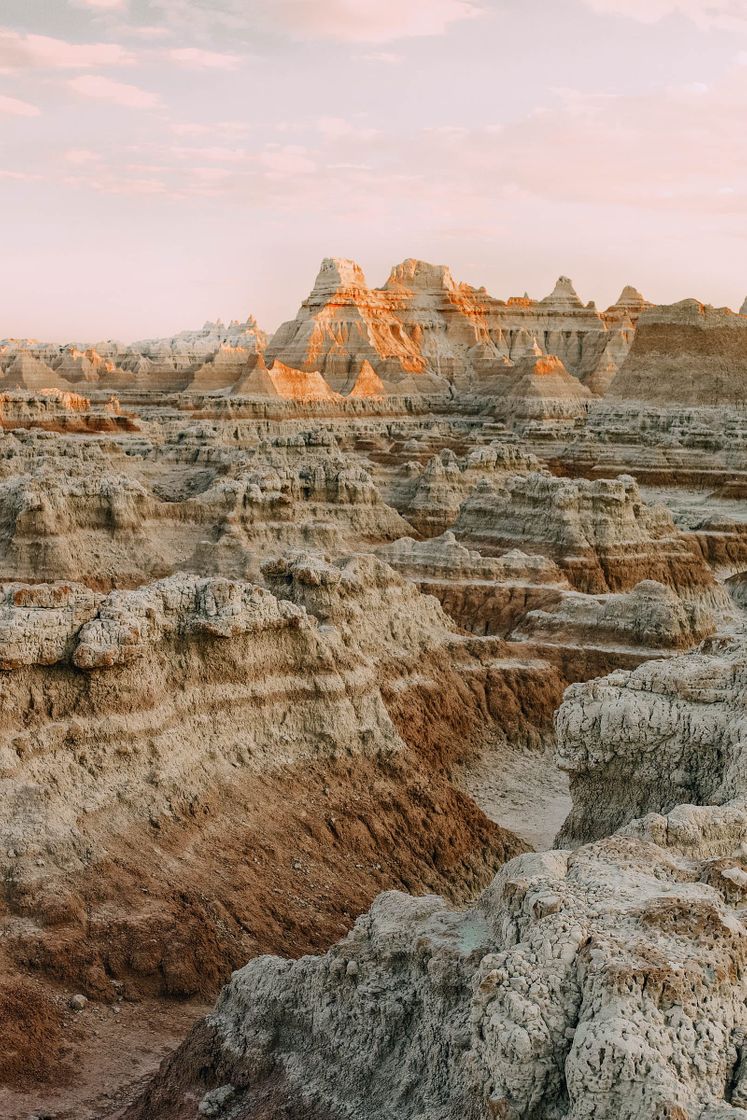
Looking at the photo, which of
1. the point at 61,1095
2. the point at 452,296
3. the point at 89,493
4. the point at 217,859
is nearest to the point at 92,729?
the point at 217,859

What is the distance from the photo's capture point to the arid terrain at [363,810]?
7953mm

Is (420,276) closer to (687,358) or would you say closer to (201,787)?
(687,358)

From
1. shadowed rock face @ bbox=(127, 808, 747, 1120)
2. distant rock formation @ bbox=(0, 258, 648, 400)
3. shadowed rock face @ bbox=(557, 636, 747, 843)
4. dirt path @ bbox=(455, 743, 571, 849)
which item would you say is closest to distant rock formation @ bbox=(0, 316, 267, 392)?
distant rock formation @ bbox=(0, 258, 648, 400)

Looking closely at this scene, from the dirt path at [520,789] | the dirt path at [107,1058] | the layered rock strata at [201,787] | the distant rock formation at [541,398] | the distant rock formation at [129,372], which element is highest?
the distant rock formation at [129,372]

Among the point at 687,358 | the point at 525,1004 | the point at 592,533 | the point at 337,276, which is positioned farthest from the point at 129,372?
the point at 525,1004

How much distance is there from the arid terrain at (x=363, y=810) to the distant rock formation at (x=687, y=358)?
28.0m

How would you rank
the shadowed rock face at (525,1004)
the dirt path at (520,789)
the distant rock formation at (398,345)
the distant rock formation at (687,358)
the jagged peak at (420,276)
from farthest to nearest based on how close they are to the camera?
the jagged peak at (420,276)
the distant rock formation at (398,345)
the distant rock formation at (687,358)
the dirt path at (520,789)
the shadowed rock face at (525,1004)

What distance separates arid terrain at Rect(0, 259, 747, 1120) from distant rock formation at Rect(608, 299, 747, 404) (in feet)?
92.0

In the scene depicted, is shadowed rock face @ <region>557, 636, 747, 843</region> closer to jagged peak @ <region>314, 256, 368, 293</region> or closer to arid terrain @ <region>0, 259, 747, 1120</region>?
arid terrain @ <region>0, 259, 747, 1120</region>

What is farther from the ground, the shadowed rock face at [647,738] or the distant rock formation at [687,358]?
the distant rock formation at [687,358]

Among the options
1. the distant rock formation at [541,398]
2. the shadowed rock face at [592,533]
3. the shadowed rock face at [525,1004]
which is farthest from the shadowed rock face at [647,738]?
the distant rock formation at [541,398]

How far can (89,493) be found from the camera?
3509 cm

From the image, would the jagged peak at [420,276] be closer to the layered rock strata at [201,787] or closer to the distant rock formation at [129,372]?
the distant rock formation at [129,372]

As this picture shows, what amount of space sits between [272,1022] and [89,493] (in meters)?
26.4
